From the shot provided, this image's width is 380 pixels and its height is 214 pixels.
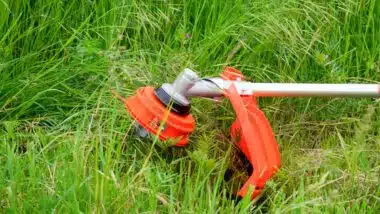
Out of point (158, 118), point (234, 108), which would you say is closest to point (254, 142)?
point (234, 108)

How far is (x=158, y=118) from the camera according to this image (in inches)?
96.6

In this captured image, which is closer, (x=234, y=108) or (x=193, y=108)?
(x=234, y=108)

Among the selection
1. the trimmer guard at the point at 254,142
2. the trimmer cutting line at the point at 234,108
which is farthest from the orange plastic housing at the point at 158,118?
the trimmer guard at the point at 254,142

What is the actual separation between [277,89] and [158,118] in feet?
1.30

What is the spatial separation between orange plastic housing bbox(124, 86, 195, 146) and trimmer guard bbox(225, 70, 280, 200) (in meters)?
0.16

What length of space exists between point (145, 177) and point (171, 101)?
0.29 metres

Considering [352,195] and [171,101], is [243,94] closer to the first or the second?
[171,101]

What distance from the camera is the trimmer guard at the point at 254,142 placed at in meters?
2.40

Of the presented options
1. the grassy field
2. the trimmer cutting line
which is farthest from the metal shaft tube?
the grassy field

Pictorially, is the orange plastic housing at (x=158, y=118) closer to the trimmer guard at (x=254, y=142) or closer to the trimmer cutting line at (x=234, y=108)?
the trimmer cutting line at (x=234, y=108)

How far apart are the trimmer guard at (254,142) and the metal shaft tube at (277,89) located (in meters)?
0.03

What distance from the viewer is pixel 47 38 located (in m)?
2.92

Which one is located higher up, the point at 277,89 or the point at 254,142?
the point at 277,89

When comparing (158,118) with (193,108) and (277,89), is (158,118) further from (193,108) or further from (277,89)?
(277,89)
